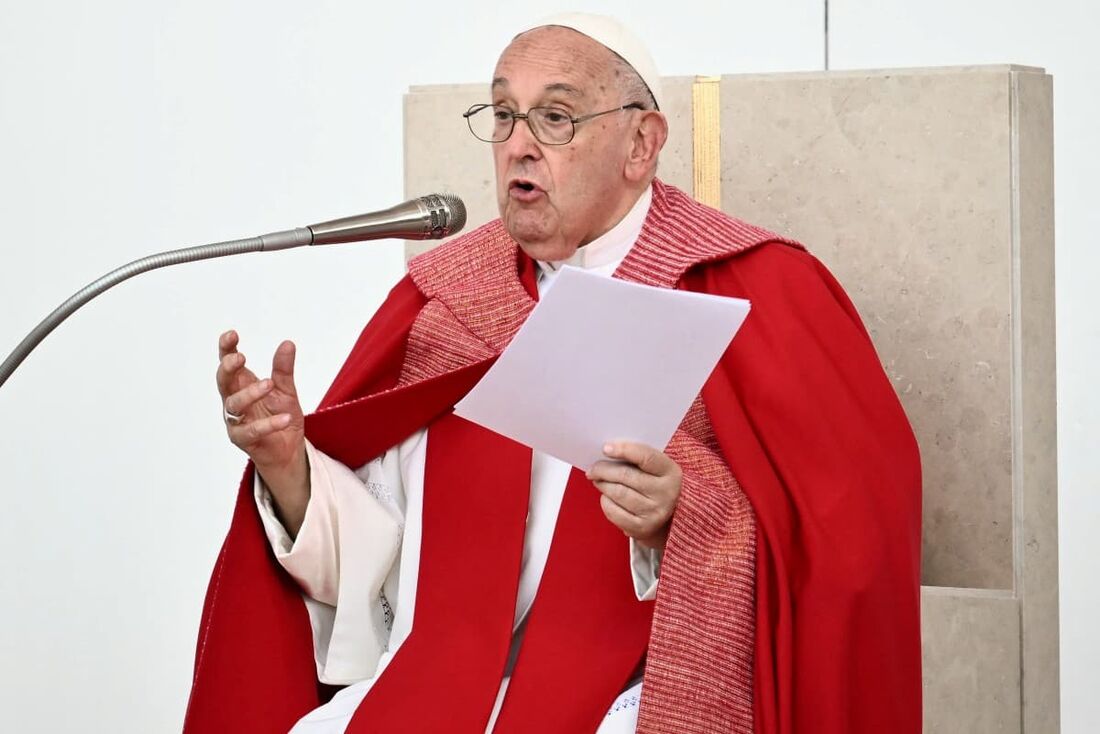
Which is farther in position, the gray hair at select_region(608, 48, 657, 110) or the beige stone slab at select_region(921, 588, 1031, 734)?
the beige stone slab at select_region(921, 588, 1031, 734)

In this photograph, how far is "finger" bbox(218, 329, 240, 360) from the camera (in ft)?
9.28

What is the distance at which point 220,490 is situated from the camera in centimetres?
588

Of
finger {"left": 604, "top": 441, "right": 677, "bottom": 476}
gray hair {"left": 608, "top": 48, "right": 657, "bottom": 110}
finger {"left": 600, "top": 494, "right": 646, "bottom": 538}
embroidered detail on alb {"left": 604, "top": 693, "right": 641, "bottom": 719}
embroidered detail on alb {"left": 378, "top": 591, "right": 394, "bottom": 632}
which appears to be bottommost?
embroidered detail on alb {"left": 604, "top": 693, "right": 641, "bottom": 719}

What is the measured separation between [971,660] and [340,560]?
58.7 inches

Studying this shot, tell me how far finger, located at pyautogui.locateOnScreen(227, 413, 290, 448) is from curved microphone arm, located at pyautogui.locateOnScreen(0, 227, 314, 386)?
1.63 ft

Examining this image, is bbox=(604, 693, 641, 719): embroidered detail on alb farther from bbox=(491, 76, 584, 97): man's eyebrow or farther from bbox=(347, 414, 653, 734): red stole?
bbox=(491, 76, 584, 97): man's eyebrow

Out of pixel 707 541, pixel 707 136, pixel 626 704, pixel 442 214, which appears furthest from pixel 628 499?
pixel 707 136

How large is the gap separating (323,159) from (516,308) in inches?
104

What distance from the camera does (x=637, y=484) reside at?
2.77m

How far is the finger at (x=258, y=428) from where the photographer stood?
9.66 feet

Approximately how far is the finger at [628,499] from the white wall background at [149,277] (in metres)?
3.06

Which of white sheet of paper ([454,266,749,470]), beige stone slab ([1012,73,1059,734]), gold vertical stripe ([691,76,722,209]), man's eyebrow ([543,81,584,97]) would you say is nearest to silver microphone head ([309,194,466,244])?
white sheet of paper ([454,266,749,470])

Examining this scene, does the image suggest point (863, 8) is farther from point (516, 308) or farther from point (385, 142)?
point (516, 308)

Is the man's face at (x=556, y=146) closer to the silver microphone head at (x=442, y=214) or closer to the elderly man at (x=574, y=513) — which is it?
the elderly man at (x=574, y=513)
